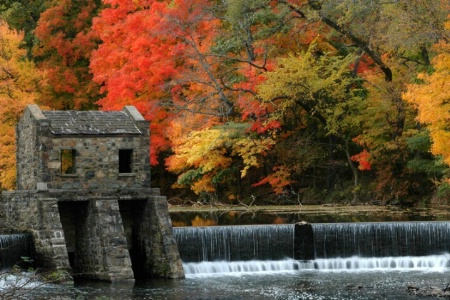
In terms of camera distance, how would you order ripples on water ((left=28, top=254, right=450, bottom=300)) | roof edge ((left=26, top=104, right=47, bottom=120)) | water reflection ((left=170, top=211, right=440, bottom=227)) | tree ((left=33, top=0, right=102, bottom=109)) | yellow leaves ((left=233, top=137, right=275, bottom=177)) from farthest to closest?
tree ((left=33, top=0, right=102, bottom=109)), yellow leaves ((left=233, top=137, right=275, bottom=177)), water reflection ((left=170, top=211, right=440, bottom=227)), roof edge ((left=26, top=104, right=47, bottom=120)), ripples on water ((left=28, top=254, right=450, bottom=300))

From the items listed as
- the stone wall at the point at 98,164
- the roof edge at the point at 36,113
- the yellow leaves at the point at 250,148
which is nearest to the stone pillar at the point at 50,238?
the stone wall at the point at 98,164

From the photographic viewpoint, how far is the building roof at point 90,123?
101 ft

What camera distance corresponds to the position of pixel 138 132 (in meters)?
31.4

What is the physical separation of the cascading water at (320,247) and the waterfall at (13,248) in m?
4.78

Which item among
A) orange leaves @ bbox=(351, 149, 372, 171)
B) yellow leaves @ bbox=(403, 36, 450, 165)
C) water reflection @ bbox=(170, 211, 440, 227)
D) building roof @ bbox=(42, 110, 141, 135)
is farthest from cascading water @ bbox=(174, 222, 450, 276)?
orange leaves @ bbox=(351, 149, 372, 171)

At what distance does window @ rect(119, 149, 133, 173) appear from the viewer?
3151 cm

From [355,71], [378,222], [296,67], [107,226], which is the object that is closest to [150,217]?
[107,226]

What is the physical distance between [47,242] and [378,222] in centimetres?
1080

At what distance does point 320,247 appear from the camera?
32.9 metres

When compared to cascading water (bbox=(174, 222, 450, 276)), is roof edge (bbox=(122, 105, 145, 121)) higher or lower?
higher

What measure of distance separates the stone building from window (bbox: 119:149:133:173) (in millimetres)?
30

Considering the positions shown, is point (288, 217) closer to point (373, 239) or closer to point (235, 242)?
point (373, 239)

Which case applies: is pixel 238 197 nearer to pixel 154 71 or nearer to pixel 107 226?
pixel 154 71

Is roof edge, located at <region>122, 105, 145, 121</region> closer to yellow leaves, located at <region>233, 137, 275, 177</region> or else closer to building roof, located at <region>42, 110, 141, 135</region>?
building roof, located at <region>42, 110, 141, 135</region>
